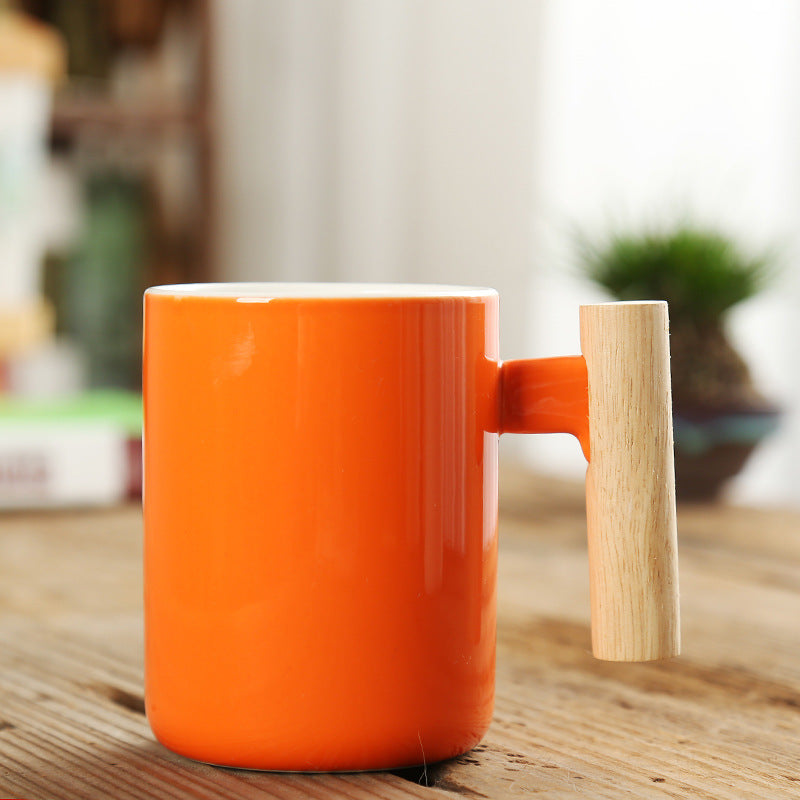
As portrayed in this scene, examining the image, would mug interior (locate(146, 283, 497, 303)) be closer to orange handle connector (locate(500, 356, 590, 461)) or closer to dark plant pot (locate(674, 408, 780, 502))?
orange handle connector (locate(500, 356, 590, 461))

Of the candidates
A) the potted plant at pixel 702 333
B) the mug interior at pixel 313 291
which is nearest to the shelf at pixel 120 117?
the potted plant at pixel 702 333

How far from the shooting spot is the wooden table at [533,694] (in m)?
0.42

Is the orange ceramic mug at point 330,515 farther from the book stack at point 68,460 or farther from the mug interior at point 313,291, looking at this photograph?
the book stack at point 68,460

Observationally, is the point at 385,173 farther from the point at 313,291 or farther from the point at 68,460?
the point at 313,291

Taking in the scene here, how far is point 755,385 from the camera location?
39.2 inches

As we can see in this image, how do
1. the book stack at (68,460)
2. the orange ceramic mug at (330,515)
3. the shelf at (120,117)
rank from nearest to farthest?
the orange ceramic mug at (330,515), the book stack at (68,460), the shelf at (120,117)

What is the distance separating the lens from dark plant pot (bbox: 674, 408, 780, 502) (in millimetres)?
965

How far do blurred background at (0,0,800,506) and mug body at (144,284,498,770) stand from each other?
570 millimetres

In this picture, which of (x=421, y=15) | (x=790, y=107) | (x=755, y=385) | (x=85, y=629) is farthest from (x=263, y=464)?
(x=421, y=15)

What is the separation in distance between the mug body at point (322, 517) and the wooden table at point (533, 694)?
0.02 m

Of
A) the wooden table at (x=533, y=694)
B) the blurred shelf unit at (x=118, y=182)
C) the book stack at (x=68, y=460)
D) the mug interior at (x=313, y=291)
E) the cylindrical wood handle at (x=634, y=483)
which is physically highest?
the blurred shelf unit at (x=118, y=182)

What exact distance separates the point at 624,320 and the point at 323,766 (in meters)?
0.19

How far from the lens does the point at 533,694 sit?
0.52 meters

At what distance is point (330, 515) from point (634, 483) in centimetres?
11
